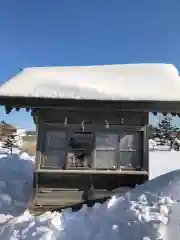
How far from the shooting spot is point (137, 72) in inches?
352

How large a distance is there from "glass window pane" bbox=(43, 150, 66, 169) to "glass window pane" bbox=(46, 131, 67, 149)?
0.53 ft

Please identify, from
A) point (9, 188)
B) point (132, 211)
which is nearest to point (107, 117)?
point (132, 211)

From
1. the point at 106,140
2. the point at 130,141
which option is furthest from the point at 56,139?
the point at 130,141

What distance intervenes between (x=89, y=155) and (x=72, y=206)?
1358mm

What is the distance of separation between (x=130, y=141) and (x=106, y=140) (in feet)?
2.06

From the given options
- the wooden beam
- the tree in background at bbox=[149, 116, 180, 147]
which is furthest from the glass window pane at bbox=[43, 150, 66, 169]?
the tree in background at bbox=[149, 116, 180, 147]

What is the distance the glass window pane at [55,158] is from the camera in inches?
316

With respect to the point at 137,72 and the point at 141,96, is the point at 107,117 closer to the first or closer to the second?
the point at 141,96

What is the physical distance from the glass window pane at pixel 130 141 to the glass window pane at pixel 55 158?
5.03 feet

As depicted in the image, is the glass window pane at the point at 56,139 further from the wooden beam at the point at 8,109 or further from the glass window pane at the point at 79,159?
the wooden beam at the point at 8,109

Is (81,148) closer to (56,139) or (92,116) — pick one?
(56,139)

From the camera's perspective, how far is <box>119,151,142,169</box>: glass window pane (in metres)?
8.12

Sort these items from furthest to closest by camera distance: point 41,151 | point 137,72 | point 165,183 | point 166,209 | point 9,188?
point 9,188 < point 137,72 < point 41,151 < point 165,183 < point 166,209

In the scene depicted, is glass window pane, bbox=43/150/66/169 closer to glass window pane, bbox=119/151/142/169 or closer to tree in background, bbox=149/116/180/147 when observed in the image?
glass window pane, bbox=119/151/142/169
